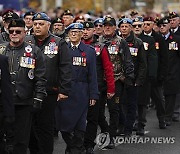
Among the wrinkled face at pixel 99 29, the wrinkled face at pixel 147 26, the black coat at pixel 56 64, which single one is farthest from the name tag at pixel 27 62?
the wrinkled face at pixel 147 26

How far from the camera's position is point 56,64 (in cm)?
1030

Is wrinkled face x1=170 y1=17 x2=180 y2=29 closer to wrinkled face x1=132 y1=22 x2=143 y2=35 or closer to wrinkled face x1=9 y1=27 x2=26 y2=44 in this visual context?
wrinkled face x1=132 y1=22 x2=143 y2=35

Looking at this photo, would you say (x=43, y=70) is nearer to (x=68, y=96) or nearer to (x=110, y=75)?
(x=68, y=96)

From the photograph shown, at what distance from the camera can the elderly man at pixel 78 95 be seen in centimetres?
1055

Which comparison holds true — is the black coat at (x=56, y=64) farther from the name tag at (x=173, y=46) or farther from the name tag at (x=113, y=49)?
the name tag at (x=173, y=46)

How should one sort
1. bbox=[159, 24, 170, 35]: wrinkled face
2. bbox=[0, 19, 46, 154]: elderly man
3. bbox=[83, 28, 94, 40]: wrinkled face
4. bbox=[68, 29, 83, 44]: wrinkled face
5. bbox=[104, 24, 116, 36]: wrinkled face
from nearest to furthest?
bbox=[0, 19, 46, 154]: elderly man, bbox=[68, 29, 83, 44]: wrinkled face, bbox=[83, 28, 94, 40]: wrinkled face, bbox=[104, 24, 116, 36]: wrinkled face, bbox=[159, 24, 170, 35]: wrinkled face

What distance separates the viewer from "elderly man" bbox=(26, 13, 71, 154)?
10180 mm

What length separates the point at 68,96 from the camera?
10.5m

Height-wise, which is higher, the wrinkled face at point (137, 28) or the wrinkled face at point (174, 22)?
the wrinkled face at point (174, 22)

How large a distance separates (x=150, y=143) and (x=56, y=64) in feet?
10.6

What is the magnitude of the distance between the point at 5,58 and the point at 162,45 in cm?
638

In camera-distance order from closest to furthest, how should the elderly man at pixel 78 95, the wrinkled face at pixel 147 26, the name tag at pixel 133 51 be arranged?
the elderly man at pixel 78 95 < the name tag at pixel 133 51 < the wrinkled face at pixel 147 26

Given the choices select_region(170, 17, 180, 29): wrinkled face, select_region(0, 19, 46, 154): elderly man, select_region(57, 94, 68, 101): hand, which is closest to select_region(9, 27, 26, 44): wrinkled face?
select_region(0, 19, 46, 154): elderly man

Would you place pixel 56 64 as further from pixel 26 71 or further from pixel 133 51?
pixel 133 51
